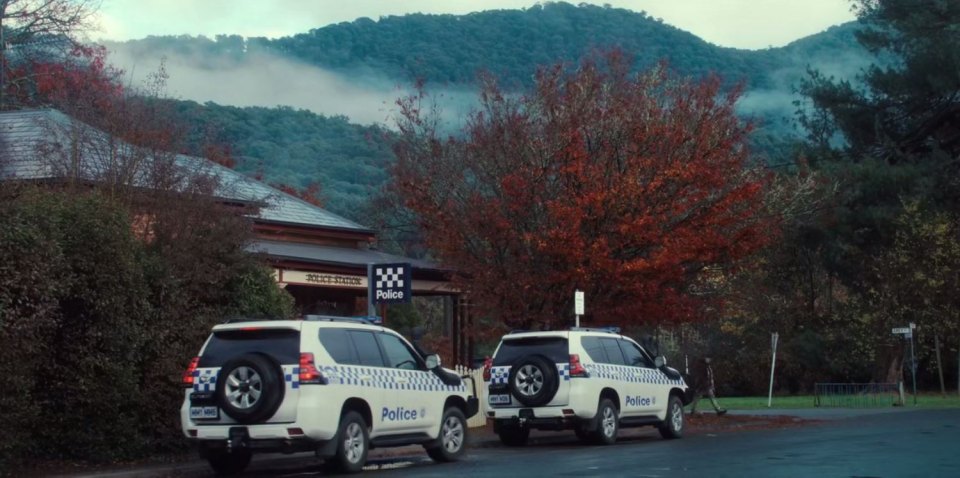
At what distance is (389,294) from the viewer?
69.4 feet

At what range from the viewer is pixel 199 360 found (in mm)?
15414

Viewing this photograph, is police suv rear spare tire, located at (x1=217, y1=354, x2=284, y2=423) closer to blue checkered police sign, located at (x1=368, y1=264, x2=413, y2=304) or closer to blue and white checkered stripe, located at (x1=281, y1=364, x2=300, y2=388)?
blue and white checkered stripe, located at (x1=281, y1=364, x2=300, y2=388)

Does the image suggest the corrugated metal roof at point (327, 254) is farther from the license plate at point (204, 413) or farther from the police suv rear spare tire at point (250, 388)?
the police suv rear spare tire at point (250, 388)

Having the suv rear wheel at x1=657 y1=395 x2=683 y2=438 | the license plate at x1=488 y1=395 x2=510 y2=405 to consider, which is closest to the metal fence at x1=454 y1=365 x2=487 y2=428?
the suv rear wheel at x1=657 y1=395 x2=683 y2=438

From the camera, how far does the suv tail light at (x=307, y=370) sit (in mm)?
14906

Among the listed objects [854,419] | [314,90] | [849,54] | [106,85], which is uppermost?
[849,54]

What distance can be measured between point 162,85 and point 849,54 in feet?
592

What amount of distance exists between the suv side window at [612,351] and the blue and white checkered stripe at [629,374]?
0.10 metres

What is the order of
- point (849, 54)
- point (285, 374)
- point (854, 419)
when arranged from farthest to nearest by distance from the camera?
1. point (849, 54)
2. point (854, 419)
3. point (285, 374)

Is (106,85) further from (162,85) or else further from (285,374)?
(285,374)

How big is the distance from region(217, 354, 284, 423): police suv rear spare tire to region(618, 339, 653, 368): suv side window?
913 cm

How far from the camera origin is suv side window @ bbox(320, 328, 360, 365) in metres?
15.5

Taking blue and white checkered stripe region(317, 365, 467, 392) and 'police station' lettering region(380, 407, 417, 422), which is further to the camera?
'police station' lettering region(380, 407, 417, 422)

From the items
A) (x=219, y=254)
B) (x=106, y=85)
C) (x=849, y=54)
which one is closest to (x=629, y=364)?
(x=219, y=254)
